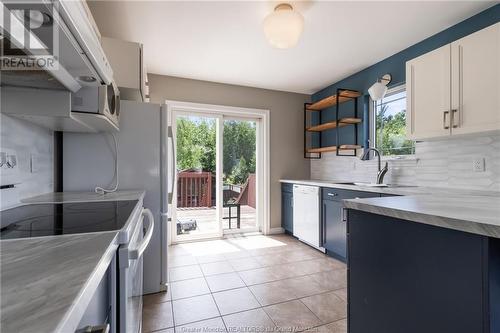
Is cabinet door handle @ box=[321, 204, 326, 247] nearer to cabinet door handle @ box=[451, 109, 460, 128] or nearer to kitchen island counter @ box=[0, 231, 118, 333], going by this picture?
cabinet door handle @ box=[451, 109, 460, 128]

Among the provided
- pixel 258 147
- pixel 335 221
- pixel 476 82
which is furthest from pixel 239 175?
pixel 476 82

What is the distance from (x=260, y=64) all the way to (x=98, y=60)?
94.7 inches

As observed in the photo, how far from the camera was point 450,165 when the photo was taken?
91.0 inches

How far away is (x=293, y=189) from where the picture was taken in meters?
3.73

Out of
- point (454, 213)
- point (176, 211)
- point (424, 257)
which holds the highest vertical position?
point (454, 213)

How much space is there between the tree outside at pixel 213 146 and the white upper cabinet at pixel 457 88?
2.38 m

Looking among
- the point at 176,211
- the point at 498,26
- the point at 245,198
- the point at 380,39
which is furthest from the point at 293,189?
the point at 498,26

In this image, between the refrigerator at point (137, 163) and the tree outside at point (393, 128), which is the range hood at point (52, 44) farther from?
the tree outside at point (393, 128)

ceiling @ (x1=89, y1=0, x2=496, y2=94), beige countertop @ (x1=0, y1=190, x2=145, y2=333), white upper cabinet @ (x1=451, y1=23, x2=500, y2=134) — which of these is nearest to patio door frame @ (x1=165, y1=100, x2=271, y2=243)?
ceiling @ (x1=89, y1=0, x2=496, y2=94)

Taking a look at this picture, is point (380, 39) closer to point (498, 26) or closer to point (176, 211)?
point (498, 26)

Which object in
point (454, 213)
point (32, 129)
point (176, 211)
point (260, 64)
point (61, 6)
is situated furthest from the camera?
point (176, 211)

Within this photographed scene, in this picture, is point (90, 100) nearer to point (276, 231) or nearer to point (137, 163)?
point (137, 163)

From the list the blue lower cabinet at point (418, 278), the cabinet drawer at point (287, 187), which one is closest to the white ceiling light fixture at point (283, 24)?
the blue lower cabinet at point (418, 278)
